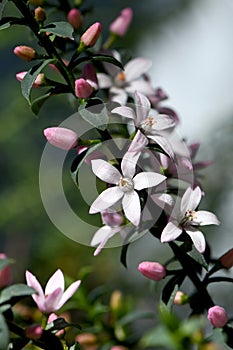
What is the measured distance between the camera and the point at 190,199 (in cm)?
53

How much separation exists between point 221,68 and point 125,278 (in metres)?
0.80

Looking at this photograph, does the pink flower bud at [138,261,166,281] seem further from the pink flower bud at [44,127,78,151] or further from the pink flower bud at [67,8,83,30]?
the pink flower bud at [67,8,83,30]

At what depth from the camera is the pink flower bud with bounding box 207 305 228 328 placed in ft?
1.61

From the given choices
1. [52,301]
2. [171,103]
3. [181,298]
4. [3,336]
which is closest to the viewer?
[3,336]

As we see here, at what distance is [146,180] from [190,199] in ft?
0.16

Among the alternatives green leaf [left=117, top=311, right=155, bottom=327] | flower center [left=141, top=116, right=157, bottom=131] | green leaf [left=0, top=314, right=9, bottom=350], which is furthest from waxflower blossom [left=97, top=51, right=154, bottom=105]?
green leaf [left=0, top=314, right=9, bottom=350]

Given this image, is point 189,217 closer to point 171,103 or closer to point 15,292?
point 15,292

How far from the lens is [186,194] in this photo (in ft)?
1.74

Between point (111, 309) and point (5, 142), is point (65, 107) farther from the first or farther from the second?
point (111, 309)

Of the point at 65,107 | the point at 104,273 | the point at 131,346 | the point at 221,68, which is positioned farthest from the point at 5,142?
the point at 131,346

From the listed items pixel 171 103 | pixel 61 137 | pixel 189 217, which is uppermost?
pixel 61 137

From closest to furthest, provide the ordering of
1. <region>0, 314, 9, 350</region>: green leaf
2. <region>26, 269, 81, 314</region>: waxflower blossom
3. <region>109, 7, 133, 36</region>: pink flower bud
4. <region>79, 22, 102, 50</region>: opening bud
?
<region>0, 314, 9, 350</region>: green leaf → <region>26, 269, 81, 314</region>: waxflower blossom → <region>79, 22, 102, 50</region>: opening bud → <region>109, 7, 133, 36</region>: pink flower bud

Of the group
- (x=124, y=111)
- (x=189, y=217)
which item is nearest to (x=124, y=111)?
(x=124, y=111)

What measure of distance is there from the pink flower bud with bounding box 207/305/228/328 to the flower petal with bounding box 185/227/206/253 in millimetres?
43
